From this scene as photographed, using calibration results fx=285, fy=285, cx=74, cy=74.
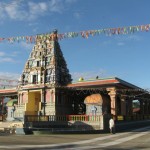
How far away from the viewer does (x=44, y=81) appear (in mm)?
46906

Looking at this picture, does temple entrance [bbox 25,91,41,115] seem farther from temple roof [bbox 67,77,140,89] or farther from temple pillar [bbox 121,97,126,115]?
temple pillar [bbox 121,97,126,115]

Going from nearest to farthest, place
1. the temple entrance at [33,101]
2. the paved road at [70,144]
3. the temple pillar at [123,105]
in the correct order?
the paved road at [70,144]
the temple pillar at [123,105]
the temple entrance at [33,101]

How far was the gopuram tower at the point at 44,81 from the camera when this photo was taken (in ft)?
149

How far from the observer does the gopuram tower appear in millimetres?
45375

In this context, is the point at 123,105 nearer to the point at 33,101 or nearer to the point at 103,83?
the point at 103,83

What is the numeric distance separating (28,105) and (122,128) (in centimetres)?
1798

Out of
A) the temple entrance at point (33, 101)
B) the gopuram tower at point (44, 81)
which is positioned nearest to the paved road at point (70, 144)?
the gopuram tower at point (44, 81)

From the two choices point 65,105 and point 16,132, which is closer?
point 16,132

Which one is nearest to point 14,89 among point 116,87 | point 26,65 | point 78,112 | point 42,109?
point 26,65

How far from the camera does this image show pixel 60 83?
46.8 metres

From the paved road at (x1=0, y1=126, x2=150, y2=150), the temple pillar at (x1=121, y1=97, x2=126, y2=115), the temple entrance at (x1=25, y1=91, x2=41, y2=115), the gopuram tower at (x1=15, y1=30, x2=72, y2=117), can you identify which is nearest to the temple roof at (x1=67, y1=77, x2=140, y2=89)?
the temple pillar at (x1=121, y1=97, x2=126, y2=115)

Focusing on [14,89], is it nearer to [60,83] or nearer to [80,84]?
[60,83]

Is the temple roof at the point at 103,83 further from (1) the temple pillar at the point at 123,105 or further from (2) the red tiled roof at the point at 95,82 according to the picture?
(1) the temple pillar at the point at 123,105

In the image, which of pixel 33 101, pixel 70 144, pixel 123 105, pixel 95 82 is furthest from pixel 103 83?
pixel 70 144
